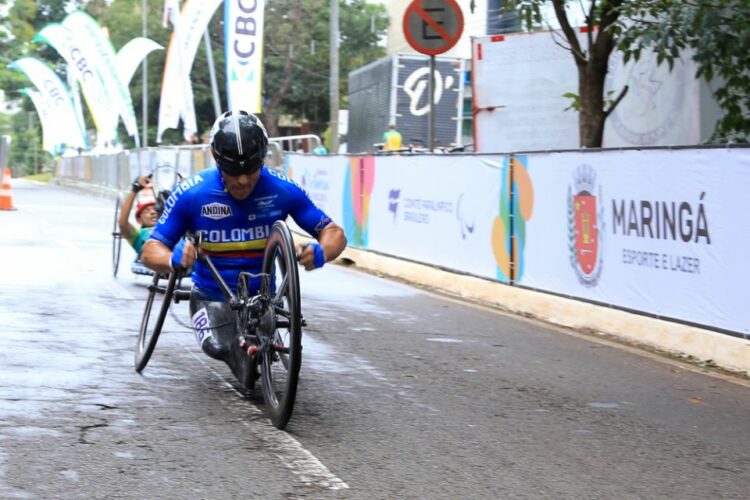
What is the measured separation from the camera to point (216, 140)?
6.42 metres

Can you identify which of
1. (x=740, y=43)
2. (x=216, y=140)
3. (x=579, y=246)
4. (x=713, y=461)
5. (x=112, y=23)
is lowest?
(x=713, y=461)

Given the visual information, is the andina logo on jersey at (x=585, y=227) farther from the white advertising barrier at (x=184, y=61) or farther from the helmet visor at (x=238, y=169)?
the white advertising barrier at (x=184, y=61)

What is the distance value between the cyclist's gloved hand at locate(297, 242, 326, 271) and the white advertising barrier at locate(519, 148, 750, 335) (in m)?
4.20

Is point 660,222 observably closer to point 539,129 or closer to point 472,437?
point 472,437

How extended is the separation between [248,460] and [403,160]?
10892mm

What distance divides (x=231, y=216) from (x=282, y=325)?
98cm

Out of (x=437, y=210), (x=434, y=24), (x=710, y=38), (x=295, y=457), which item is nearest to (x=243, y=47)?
(x=434, y=24)

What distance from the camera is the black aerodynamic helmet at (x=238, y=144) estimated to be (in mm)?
6375

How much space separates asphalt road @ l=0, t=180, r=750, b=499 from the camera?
5.19 metres

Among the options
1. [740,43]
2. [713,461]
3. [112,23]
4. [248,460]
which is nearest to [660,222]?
[740,43]

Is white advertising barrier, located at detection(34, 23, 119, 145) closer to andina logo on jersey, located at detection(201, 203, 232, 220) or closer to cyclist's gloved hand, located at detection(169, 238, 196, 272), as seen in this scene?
andina logo on jersey, located at detection(201, 203, 232, 220)

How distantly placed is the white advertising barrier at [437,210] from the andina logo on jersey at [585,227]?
1.83m

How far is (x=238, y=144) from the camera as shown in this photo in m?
6.37

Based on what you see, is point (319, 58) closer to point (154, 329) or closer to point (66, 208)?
point (66, 208)
